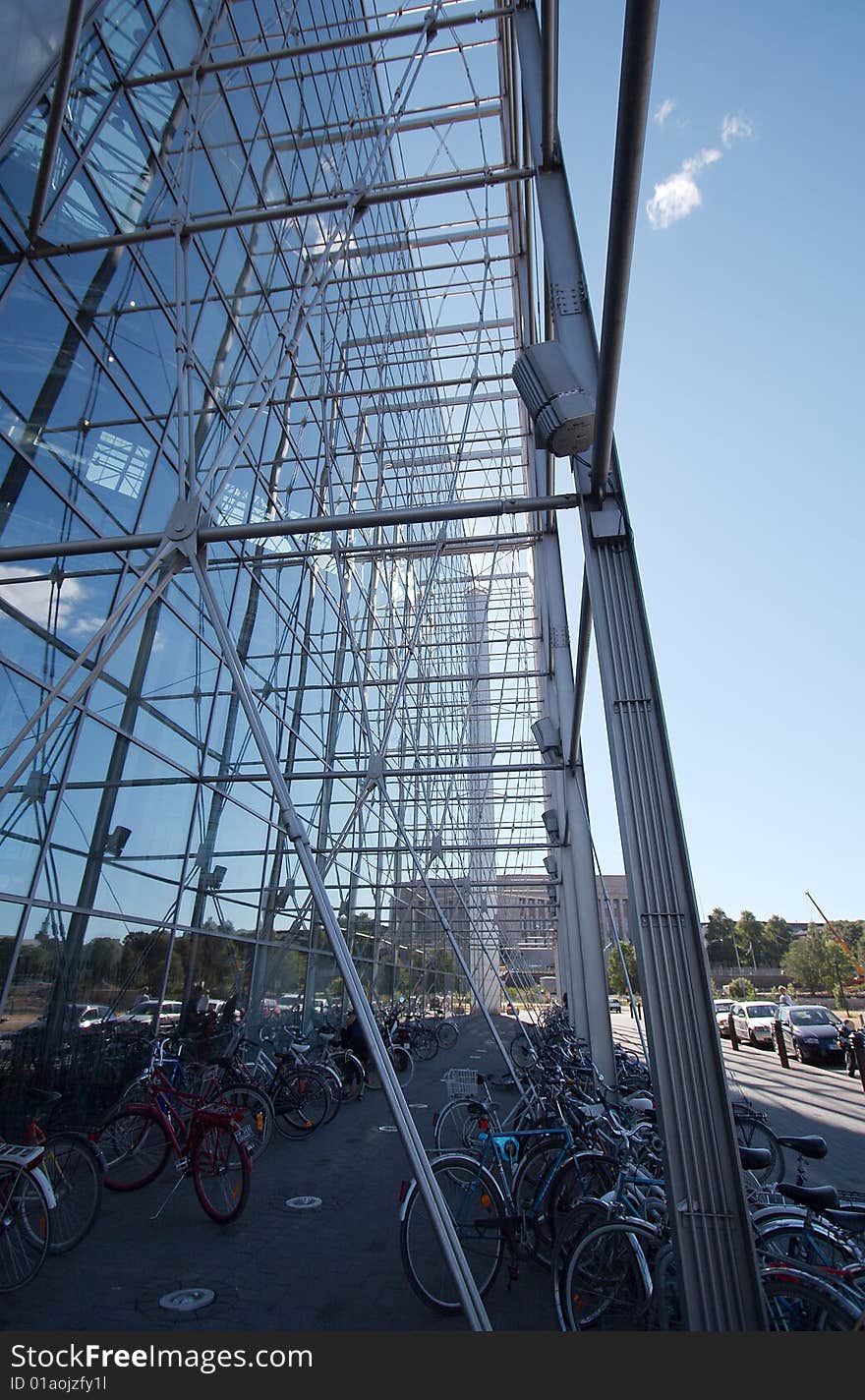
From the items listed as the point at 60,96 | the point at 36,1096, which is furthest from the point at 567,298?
the point at 36,1096

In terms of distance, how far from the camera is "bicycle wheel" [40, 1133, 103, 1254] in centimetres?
497

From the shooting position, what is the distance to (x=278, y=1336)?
10.6ft

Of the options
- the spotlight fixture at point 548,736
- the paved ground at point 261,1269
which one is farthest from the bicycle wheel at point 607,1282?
the spotlight fixture at point 548,736

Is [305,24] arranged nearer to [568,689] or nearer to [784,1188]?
[568,689]

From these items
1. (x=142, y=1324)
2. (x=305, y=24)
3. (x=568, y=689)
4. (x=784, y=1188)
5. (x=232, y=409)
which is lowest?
(x=142, y=1324)

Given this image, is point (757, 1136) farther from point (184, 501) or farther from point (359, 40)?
point (359, 40)

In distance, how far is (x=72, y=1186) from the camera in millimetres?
5062

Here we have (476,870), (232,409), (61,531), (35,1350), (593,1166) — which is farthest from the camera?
(476,870)

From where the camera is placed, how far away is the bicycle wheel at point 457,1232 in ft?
14.3

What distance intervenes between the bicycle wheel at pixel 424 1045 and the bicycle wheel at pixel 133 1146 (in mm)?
10660

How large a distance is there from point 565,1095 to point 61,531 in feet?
23.7

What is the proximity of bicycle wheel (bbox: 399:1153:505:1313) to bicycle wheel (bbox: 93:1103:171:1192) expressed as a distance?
2495 mm

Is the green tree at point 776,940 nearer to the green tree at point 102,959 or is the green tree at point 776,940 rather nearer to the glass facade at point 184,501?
the glass facade at point 184,501

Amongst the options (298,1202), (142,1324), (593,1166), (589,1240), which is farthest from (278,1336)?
(298,1202)
